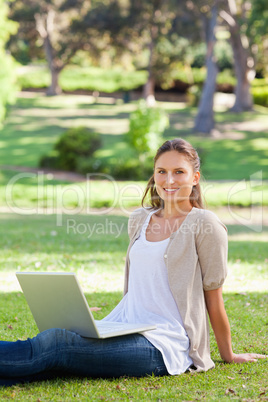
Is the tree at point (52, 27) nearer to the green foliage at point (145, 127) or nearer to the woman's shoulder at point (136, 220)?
the green foliage at point (145, 127)

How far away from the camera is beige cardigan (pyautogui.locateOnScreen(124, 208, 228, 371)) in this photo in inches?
138

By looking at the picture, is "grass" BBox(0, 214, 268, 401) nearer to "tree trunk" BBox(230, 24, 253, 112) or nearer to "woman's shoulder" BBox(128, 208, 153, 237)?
"woman's shoulder" BBox(128, 208, 153, 237)

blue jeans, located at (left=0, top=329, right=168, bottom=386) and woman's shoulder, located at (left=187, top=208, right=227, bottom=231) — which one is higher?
woman's shoulder, located at (left=187, top=208, right=227, bottom=231)

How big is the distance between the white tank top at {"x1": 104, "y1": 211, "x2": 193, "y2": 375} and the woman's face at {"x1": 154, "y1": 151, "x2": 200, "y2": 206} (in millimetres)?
307

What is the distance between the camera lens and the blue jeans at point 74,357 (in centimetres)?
→ 324

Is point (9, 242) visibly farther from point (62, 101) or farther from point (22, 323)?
point (62, 101)

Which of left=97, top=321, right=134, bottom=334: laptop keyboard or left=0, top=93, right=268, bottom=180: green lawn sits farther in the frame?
left=0, top=93, right=268, bottom=180: green lawn

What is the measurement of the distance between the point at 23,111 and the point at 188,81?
12644mm

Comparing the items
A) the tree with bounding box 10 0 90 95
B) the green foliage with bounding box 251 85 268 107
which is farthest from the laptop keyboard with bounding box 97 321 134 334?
the tree with bounding box 10 0 90 95

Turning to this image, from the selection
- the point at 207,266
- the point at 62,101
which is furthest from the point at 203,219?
the point at 62,101

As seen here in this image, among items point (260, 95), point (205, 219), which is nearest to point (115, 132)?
point (260, 95)

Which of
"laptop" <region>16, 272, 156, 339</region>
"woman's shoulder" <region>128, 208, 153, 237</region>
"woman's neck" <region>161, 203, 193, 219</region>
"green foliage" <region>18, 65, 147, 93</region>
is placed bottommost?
"green foliage" <region>18, 65, 147, 93</region>

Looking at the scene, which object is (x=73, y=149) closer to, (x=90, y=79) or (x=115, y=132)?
(x=115, y=132)

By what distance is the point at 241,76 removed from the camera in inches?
1312
